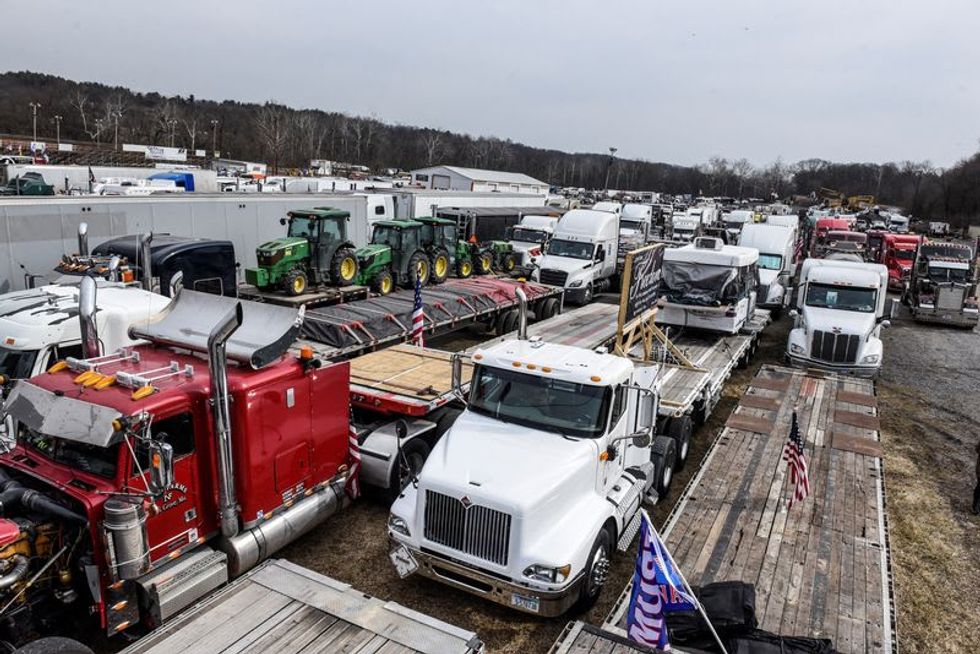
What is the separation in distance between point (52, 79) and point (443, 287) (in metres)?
155

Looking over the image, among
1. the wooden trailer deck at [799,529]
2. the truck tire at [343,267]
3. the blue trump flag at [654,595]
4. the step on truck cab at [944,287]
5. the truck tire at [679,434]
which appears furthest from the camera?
the step on truck cab at [944,287]

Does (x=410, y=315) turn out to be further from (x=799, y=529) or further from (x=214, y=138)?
(x=214, y=138)

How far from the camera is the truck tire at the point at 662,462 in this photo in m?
9.38

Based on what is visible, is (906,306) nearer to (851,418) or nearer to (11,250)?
(851,418)

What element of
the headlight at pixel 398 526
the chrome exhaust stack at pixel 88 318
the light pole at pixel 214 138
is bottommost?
the headlight at pixel 398 526

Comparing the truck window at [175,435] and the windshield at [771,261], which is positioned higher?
the truck window at [175,435]

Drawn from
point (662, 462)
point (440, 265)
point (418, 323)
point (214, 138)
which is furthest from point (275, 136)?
point (662, 462)

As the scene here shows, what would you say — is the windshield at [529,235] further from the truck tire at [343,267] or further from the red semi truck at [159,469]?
the red semi truck at [159,469]

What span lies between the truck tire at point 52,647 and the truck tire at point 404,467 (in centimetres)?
425

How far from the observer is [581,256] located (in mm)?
23922

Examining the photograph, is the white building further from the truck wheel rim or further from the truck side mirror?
the truck side mirror

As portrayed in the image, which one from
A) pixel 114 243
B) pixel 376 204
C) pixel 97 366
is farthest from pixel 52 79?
pixel 97 366

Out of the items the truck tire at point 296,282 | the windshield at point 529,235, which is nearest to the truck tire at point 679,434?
the truck tire at point 296,282

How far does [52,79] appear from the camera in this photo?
135m
